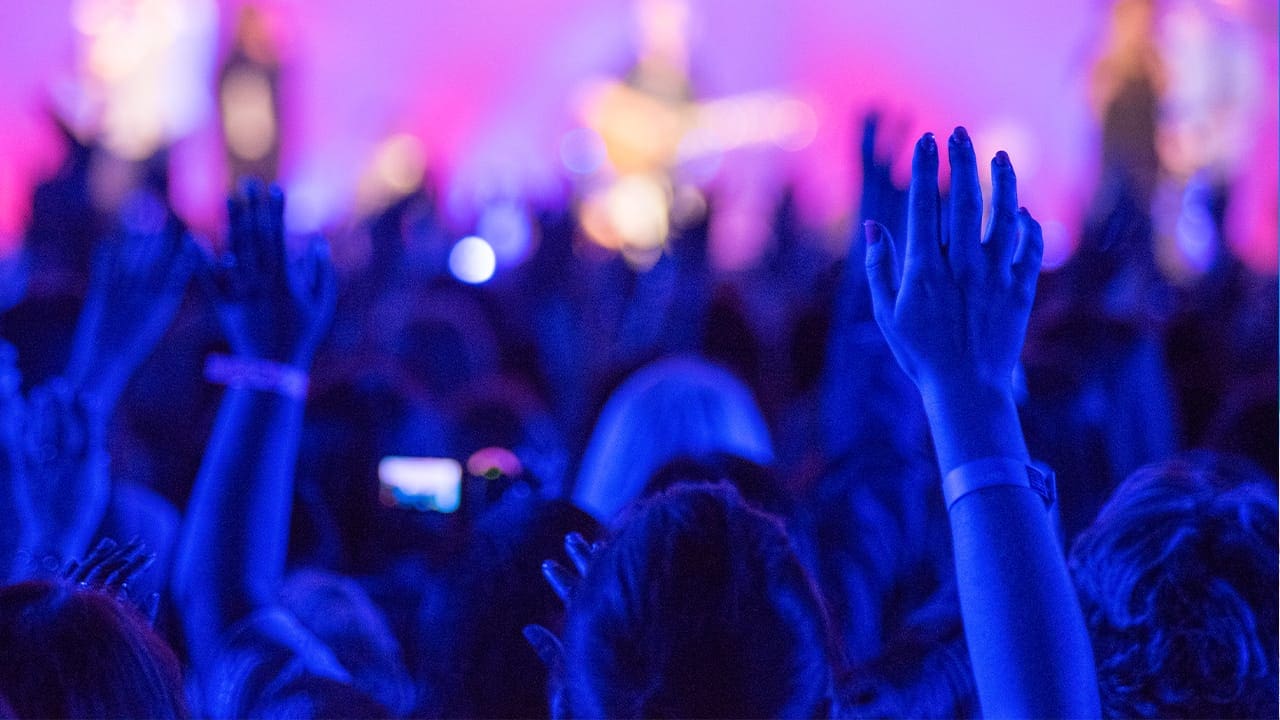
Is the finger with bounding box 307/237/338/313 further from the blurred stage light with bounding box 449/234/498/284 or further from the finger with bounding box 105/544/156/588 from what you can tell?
the blurred stage light with bounding box 449/234/498/284

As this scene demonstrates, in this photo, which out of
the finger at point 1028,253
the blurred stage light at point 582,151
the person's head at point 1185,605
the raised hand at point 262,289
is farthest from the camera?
the blurred stage light at point 582,151

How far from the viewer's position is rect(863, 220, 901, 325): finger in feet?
3.11

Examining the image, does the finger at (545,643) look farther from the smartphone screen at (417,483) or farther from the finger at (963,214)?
the smartphone screen at (417,483)

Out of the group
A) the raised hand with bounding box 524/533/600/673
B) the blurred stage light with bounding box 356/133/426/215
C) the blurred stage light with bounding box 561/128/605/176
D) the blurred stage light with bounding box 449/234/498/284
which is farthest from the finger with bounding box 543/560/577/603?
the blurred stage light with bounding box 561/128/605/176

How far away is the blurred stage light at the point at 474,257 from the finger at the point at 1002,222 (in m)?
4.18

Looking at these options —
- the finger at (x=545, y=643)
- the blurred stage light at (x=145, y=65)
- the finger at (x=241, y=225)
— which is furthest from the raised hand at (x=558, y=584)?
the blurred stage light at (x=145, y=65)

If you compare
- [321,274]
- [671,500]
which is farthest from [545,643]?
[321,274]

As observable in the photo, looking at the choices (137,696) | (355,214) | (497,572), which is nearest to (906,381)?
(497,572)

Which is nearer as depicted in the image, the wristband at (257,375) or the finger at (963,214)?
the finger at (963,214)

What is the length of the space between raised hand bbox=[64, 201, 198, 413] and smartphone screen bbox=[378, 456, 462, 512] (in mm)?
494

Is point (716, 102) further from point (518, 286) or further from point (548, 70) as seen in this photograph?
point (518, 286)

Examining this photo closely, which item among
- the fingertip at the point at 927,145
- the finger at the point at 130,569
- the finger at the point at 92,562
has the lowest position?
the finger at the point at 130,569

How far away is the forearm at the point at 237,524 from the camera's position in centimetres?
131

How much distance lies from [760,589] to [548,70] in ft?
22.3
